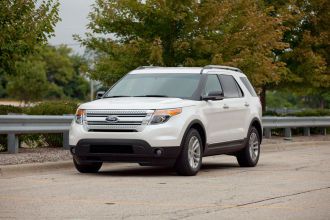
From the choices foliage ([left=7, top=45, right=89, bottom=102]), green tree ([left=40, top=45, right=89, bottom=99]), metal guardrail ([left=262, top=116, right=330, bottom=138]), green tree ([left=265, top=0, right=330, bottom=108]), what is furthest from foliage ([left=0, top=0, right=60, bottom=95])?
green tree ([left=40, top=45, right=89, bottom=99])

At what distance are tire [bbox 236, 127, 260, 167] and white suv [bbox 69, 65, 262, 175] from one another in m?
0.22

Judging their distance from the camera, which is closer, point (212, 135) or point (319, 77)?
point (212, 135)

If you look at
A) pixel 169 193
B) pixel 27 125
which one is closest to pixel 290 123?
pixel 27 125

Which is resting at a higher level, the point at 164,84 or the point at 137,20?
the point at 137,20

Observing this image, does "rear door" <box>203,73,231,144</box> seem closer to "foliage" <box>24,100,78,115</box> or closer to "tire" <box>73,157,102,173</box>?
"tire" <box>73,157,102,173</box>

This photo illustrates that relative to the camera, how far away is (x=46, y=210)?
907 cm

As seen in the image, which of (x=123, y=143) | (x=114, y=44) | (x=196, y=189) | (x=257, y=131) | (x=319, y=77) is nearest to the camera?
(x=196, y=189)

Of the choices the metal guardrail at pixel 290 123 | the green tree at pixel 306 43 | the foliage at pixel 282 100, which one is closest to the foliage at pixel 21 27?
the metal guardrail at pixel 290 123

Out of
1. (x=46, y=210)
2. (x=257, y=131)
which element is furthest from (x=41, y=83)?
(x=46, y=210)

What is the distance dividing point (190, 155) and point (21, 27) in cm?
586

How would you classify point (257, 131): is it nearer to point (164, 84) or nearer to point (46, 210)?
point (164, 84)

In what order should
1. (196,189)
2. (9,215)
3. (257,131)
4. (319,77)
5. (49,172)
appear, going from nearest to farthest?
1. (9,215)
2. (196,189)
3. (49,172)
4. (257,131)
5. (319,77)

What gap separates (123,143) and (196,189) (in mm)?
1983

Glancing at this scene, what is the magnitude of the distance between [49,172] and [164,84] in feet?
8.20
